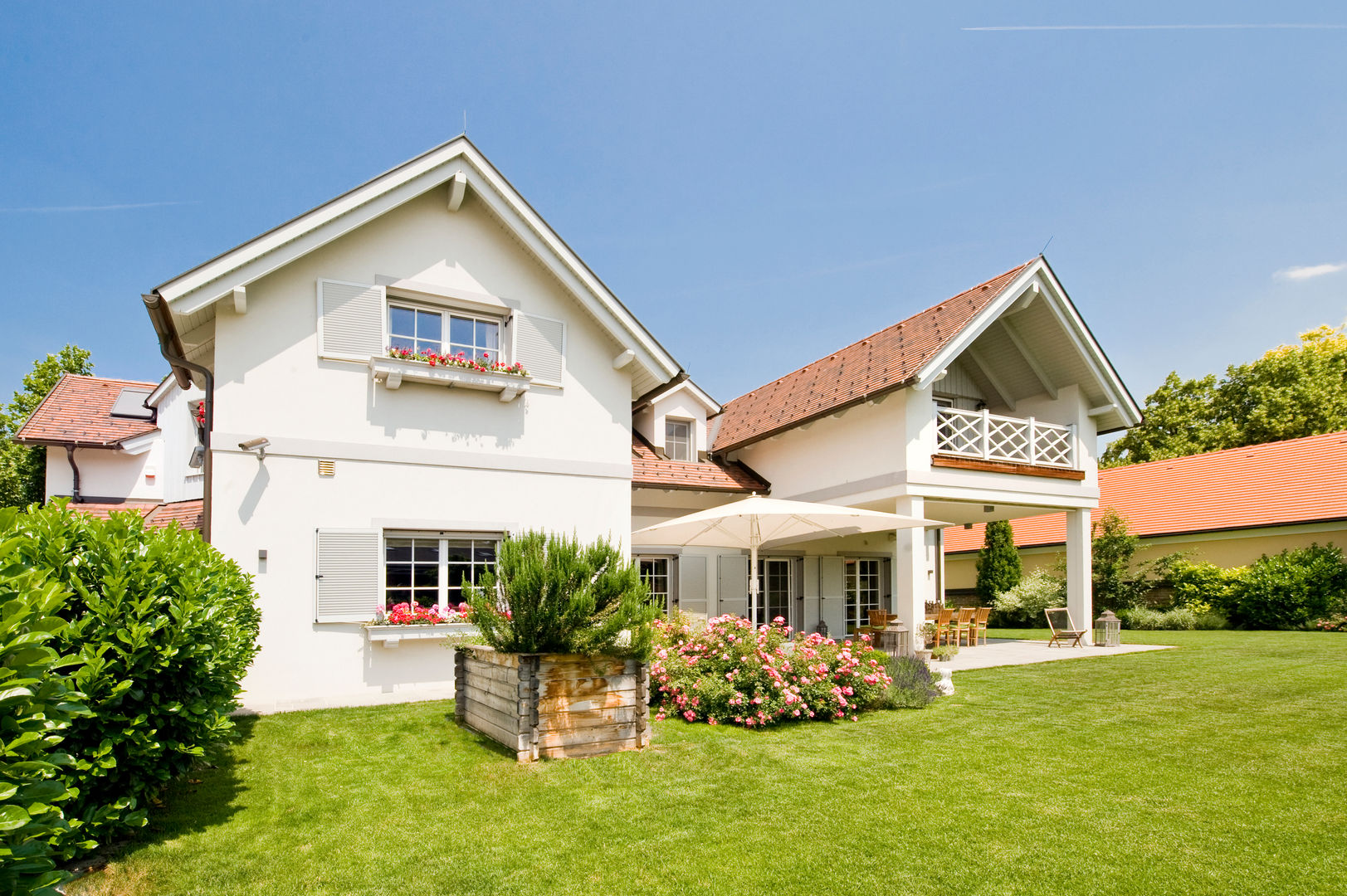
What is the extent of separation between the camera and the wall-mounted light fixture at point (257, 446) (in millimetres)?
9945

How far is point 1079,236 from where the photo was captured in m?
15.4

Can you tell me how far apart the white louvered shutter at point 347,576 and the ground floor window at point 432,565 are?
28cm

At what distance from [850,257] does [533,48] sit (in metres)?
8.07

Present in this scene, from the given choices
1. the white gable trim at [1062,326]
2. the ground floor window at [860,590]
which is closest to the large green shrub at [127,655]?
the white gable trim at [1062,326]

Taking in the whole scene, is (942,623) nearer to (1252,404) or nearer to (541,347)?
(541,347)

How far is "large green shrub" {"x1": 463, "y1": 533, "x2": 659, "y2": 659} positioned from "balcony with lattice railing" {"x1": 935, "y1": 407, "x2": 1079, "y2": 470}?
9279 mm

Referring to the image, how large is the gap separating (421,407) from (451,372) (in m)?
0.69

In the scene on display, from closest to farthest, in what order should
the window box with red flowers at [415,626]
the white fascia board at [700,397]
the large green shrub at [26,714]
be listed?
the large green shrub at [26,714] < the window box with red flowers at [415,626] < the white fascia board at [700,397]

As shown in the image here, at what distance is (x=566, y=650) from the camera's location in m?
7.56

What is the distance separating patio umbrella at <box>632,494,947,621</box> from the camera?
11211 millimetres

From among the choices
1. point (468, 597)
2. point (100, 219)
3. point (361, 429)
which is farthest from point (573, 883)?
point (100, 219)

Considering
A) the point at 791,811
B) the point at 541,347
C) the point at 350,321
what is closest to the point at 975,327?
the point at 541,347

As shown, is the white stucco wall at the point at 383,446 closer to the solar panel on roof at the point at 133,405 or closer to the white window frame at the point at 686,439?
the white window frame at the point at 686,439

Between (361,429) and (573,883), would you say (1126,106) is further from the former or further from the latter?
(573,883)
